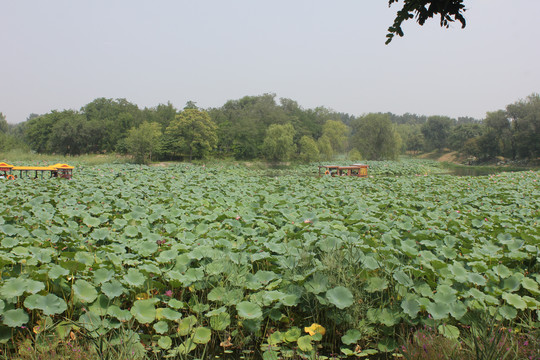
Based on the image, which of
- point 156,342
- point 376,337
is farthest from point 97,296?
point 376,337

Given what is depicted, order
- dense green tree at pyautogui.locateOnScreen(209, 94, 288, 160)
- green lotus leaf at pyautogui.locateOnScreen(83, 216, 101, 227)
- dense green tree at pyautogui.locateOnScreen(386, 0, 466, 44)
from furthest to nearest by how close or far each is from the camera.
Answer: dense green tree at pyautogui.locateOnScreen(209, 94, 288, 160), green lotus leaf at pyautogui.locateOnScreen(83, 216, 101, 227), dense green tree at pyautogui.locateOnScreen(386, 0, 466, 44)

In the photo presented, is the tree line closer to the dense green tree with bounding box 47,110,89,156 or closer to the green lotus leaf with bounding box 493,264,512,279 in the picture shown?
the dense green tree with bounding box 47,110,89,156

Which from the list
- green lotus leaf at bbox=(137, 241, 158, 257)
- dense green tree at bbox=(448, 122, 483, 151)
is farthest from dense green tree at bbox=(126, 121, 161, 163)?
dense green tree at bbox=(448, 122, 483, 151)

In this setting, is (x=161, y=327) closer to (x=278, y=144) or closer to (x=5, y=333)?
(x=5, y=333)

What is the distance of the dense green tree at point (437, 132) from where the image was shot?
66.8 metres

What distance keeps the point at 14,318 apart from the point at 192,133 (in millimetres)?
30963

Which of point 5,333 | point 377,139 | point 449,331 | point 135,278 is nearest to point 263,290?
point 135,278

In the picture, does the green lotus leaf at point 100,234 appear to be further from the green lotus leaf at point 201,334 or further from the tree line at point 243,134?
the tree line at point 243,134

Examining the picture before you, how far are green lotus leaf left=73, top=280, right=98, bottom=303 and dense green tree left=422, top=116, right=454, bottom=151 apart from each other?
7370cm

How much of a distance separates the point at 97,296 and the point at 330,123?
4773cm

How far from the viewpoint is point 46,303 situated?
2.45 metres

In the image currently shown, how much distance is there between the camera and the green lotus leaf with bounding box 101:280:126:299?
2662 millimetres

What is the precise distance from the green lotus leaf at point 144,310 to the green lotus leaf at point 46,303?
1.64 ft

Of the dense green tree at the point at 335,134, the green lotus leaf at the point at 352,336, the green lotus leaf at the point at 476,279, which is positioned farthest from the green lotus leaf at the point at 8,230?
the dense green tree at the point at 335,134
